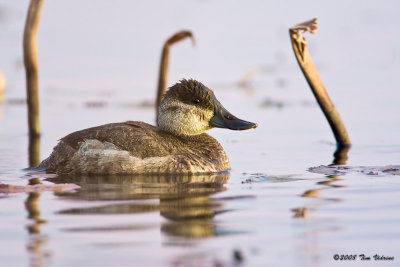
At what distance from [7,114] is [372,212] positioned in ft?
37.8

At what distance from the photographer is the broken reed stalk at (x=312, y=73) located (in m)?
10.4

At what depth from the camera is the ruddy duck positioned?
9.09 metres

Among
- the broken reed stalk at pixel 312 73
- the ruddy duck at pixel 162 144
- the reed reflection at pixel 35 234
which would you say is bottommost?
the reed reflection at pixel 35 234

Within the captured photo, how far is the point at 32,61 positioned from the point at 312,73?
4.24 m

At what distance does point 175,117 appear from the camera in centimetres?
983

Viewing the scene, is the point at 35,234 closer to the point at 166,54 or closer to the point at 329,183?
the point at 329,183

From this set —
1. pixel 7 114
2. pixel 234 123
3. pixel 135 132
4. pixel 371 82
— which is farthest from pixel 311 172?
pixel 371 82

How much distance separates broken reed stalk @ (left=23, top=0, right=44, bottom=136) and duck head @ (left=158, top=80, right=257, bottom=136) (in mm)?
3227

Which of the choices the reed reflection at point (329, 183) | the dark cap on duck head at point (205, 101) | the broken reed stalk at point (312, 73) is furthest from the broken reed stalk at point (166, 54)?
the dark cap on duck head at point (205, 101)

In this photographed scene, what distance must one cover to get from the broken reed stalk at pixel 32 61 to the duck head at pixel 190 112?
3.23 metres

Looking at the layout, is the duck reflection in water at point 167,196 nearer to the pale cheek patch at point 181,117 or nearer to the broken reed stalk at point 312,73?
the pale cheek patch at point 181,117

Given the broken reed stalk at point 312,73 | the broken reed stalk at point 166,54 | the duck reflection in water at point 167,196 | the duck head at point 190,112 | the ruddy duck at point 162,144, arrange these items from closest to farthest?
the duck reflection in water at point 167,196, the ruddy duck at point 162,144, the duck head at point 190,112, the broken reed stalk at point 312,73, the broken reed stalk at point 166,54

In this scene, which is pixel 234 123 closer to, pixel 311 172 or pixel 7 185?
pixel 311 172

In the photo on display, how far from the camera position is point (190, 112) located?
9.86m
